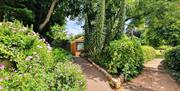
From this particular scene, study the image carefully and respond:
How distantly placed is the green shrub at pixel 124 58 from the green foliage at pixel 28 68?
6.38 meters

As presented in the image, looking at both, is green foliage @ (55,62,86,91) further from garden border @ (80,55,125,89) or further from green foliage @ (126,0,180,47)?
green foliage @ (126,0,180,47)

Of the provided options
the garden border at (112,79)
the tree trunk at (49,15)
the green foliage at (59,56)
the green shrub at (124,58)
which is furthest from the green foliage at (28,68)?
the tree trunk at (49,15)

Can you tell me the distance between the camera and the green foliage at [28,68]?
21.5 ft

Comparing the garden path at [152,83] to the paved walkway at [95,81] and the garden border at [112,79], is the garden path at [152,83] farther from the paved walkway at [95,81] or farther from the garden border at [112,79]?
the paved walkway at [95,81]

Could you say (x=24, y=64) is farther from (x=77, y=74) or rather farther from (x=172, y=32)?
(x=172, y=32)

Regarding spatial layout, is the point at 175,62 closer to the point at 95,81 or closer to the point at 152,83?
the point at 152,83

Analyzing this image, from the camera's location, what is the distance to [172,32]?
2592 cm

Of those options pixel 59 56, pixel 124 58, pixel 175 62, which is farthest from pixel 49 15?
pixel 175 62

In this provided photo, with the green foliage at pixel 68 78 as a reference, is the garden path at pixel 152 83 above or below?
below

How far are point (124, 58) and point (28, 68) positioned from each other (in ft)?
28.5

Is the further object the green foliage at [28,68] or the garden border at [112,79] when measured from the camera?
the garden border at [112,79]

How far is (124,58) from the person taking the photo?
1529cm

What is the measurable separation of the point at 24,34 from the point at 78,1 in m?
11.8

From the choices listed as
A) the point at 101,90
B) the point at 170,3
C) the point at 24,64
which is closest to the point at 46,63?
the point at 24,64
